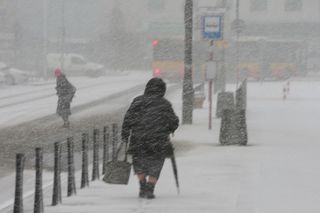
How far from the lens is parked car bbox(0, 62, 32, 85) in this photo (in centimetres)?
4831

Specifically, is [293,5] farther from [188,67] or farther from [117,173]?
[117,173]

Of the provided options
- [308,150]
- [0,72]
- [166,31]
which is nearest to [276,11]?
[166,31]

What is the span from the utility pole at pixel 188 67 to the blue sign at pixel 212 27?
31.1 inches

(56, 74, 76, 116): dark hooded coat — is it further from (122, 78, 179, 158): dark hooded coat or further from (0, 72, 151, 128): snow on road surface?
(122, 78, 179, 158): dark hooded coat

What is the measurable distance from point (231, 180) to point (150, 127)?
2544mm

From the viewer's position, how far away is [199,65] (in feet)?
171

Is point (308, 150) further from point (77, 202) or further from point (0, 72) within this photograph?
point (0, 72)

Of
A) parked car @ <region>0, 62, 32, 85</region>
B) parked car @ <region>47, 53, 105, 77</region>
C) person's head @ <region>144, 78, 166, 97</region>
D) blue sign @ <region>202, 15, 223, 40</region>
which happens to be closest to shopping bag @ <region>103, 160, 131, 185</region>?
person's head @ <region>144, 78, 166, 97</region>

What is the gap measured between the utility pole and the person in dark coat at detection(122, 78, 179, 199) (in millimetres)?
12258

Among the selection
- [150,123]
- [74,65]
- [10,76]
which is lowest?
[74,65]

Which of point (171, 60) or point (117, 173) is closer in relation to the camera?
point (117, 173)

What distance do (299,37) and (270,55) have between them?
17701 millimetres

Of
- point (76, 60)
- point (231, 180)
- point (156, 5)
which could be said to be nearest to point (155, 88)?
point (231, 180)

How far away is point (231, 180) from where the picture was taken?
12188 millimetres
